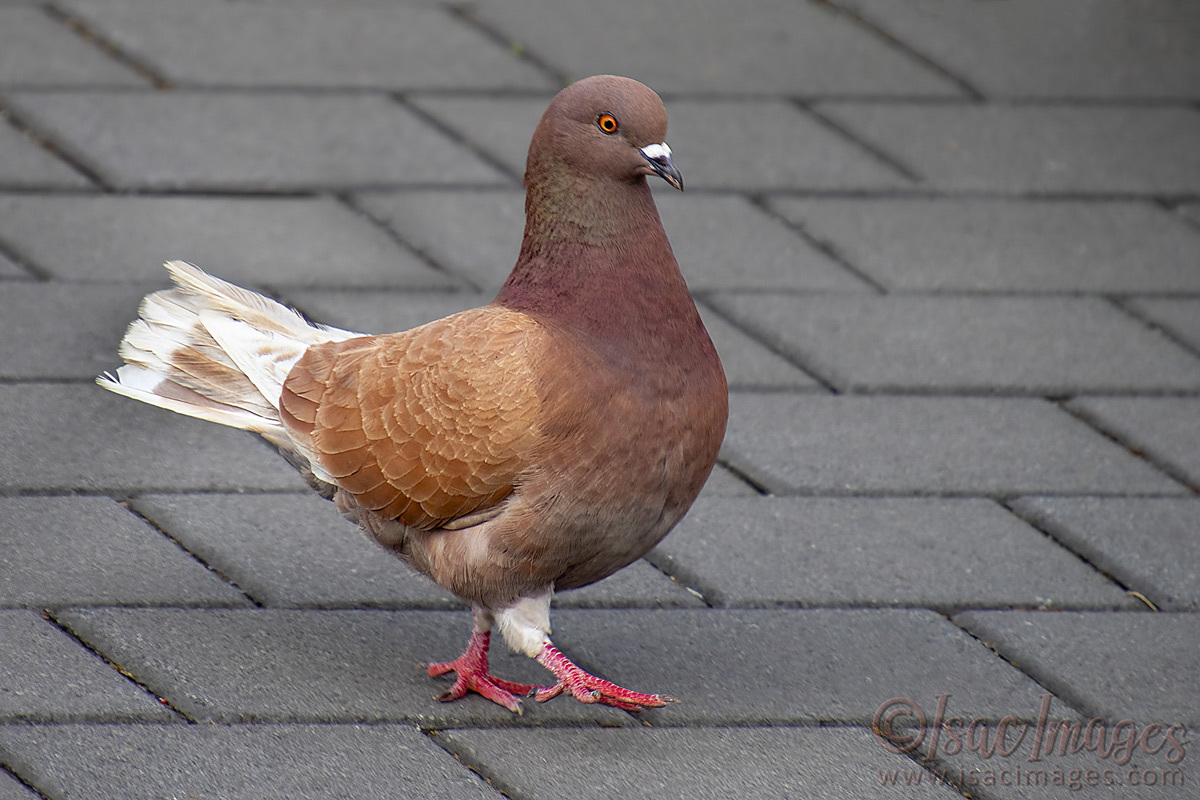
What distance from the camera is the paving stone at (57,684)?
2795 millimetres

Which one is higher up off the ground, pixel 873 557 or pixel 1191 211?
pixel 1191 211

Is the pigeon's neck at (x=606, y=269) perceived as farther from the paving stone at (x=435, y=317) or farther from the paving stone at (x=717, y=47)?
the paving stone at (x=717, y=47)

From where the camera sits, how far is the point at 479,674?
2996 millimetres

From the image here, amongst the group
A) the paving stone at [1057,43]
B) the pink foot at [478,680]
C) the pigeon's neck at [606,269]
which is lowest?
the pink foot at [478,680]

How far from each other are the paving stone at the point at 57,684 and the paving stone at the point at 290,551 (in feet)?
1.35

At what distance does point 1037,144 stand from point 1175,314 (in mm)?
1149

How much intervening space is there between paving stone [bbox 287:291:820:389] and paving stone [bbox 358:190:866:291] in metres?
0.19

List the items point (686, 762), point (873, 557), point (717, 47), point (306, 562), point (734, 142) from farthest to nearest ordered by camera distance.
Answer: point (717, 47) < point (734, 142) < point (873, 557) < point (306, 562) < point (686, 762)

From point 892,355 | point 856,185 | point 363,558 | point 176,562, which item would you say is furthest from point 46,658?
point 856,185

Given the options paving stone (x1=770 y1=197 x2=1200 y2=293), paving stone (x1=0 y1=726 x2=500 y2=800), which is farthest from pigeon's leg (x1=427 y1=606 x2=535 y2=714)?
paving stone (x1=770 y1=197 x2=1200 y2=293)

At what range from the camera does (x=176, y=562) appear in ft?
10.9

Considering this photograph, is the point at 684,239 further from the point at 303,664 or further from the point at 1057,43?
the point at 1057,43

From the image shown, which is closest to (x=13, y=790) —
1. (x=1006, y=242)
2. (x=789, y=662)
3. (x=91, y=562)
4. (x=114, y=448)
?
(x=91, y=562)

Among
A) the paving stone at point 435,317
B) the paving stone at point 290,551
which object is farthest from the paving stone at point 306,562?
the paving stone at point 435,317
